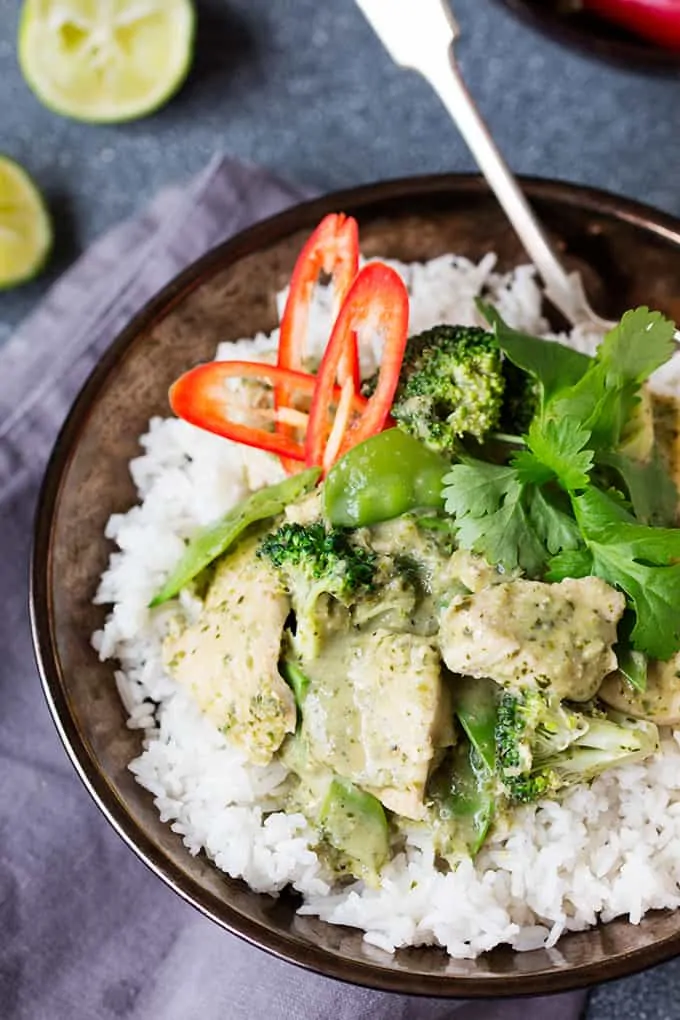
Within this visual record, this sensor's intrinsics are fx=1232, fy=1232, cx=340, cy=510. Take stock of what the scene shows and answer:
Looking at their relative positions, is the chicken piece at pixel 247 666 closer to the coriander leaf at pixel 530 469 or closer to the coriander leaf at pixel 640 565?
the coriander leaf at pixel 530 469

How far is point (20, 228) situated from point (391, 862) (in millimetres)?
2659

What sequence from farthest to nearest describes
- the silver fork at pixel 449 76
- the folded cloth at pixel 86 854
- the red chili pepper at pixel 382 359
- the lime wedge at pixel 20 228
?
the lime wedge at pixel 20 228, the silver fork at pixel 449 76, the folded cloth at pixel 86 854, the red chili pepper at pixel 382 359

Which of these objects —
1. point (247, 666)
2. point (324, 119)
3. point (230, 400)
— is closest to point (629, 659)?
point (247, 666)

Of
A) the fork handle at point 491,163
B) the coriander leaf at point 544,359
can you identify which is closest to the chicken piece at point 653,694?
the coriander leaf at point 544,359

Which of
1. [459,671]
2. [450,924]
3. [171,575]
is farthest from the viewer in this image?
[171,575]

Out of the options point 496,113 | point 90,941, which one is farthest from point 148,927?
point 496,113

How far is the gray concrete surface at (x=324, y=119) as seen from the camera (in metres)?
4.58

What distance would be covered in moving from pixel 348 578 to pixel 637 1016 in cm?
181

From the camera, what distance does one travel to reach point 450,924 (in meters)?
3.17

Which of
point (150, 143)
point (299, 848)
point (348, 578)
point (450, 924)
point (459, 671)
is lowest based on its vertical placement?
point (450, 924)

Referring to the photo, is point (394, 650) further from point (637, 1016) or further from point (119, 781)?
point (637, 1016)

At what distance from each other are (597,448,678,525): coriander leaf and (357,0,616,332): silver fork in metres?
0.82

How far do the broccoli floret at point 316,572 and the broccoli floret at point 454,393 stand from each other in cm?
37

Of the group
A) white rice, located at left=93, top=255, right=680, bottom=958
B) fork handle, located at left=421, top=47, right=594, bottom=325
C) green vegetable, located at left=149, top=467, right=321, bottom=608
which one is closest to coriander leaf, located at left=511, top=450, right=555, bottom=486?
A: green vegetable, located at left=149, top=467, right=321, bottom=608
